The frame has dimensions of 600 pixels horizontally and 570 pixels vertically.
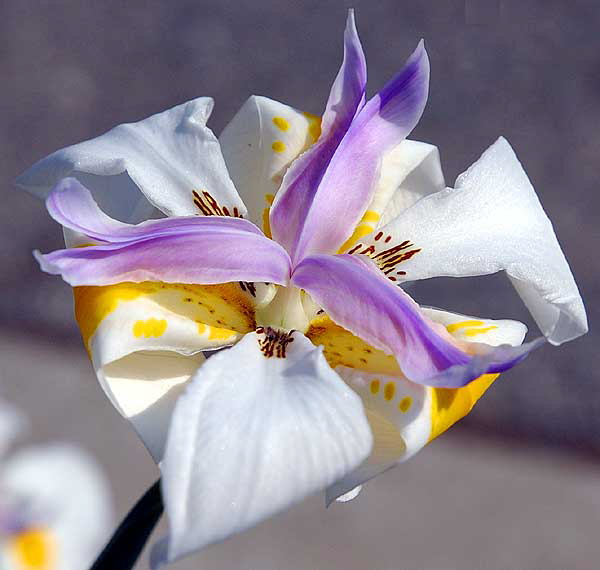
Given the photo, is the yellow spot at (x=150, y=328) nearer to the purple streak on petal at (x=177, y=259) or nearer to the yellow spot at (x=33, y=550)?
the purple streak on petal at (x=177, y=259)

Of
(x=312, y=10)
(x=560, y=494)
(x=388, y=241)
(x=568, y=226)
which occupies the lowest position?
(x=560, y=494)

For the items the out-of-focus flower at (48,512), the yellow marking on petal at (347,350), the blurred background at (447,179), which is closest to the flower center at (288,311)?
the yellow marking on petal at (347,350)

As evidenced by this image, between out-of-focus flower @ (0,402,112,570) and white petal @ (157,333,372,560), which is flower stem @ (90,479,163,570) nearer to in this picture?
white petal @ (157,333,372,560)

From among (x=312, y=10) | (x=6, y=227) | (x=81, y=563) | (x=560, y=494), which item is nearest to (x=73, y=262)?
(x=81, y=563)

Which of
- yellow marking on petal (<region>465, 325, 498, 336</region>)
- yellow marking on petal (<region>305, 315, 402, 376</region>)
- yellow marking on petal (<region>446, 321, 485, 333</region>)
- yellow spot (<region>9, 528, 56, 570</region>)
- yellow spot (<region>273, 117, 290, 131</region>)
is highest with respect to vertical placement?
yellow spot (<region>273, 117, 290, 131</region>)

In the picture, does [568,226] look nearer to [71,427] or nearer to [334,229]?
[71,427]

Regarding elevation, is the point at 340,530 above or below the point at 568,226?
below

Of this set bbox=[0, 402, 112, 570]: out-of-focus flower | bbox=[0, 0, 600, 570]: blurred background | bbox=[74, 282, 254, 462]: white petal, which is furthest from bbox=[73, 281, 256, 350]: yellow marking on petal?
bbox=[0, 0, 600, 570]: blurred background
